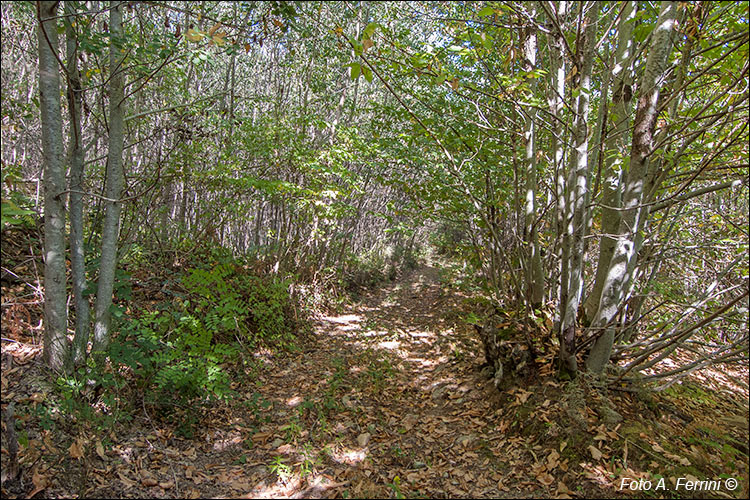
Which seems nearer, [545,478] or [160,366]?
[545,478]

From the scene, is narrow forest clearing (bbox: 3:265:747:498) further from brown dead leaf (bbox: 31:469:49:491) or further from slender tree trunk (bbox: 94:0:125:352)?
slender tree trunk (bbox: 94:0:125:352)

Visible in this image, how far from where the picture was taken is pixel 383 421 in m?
4.21

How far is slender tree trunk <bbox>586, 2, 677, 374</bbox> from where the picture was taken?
10.3 feet

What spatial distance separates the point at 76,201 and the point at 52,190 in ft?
1.15

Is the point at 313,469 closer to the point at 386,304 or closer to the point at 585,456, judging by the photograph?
the point at 585,456

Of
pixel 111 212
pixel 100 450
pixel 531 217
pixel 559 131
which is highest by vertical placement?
pixel 559 131

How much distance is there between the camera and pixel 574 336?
3865mm

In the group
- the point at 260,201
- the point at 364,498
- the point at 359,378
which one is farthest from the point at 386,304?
the point at 364,498

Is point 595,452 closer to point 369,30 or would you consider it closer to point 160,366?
point 369,30

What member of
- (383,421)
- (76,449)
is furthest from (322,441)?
(76,449)

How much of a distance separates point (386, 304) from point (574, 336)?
680 centimetres

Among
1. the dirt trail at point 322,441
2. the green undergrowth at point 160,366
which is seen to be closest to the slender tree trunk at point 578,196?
the dirt trail at point 322,441

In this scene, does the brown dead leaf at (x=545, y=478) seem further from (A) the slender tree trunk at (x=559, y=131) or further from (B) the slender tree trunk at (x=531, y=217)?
(B) the slender tree trunk at (x=531, y=217)

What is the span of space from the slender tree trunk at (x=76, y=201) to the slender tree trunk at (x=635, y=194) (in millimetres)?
4523
